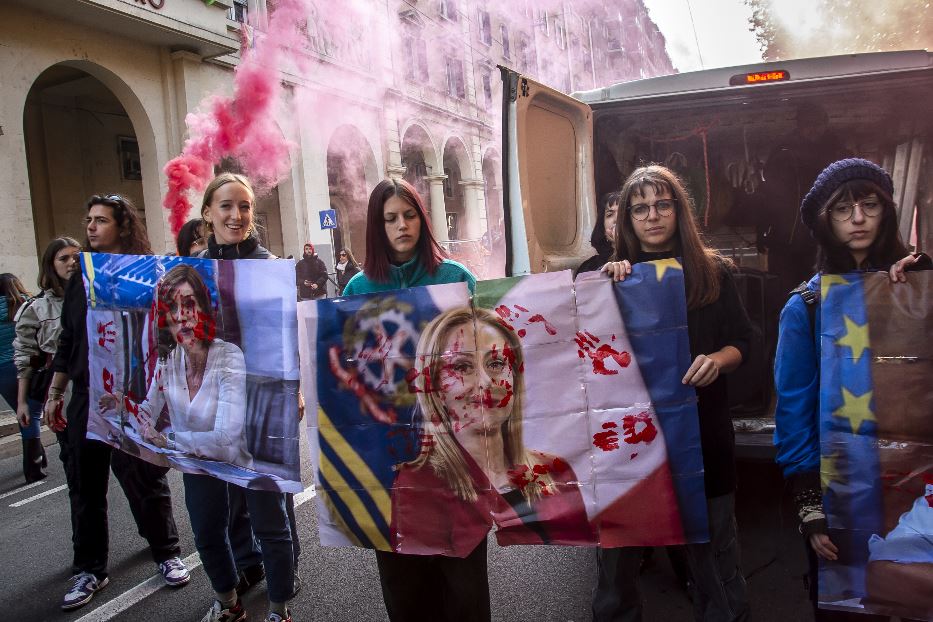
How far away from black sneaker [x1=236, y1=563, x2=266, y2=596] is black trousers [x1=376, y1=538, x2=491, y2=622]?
136 cm

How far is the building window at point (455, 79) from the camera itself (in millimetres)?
21703

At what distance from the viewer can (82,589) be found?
3377 mm

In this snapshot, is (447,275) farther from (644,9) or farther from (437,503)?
(644,9)

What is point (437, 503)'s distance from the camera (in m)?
2.21

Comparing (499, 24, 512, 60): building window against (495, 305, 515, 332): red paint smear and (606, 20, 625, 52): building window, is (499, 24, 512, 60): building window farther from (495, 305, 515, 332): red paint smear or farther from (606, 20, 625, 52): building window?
(495, 305, 515, 332): red paint smear

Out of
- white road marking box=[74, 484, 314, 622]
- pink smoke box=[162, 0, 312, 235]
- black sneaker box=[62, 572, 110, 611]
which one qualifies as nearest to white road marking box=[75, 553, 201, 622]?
white road marking box=[74, 484, 314, 622]

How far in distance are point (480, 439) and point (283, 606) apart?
1429mm

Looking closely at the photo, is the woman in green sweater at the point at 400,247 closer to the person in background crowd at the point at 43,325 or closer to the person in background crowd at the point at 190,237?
the person in background crowd at the point at 190,237

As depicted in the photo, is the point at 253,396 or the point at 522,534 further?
the point at 253,396

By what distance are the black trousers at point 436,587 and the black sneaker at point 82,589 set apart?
206cm

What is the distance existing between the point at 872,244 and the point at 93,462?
3759mm

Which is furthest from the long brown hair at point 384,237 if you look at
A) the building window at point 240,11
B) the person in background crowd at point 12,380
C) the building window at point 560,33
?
the building window at point 560,33

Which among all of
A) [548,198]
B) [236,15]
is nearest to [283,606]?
[548,198]

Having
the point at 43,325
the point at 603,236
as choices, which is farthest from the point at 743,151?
the point at 43,325
